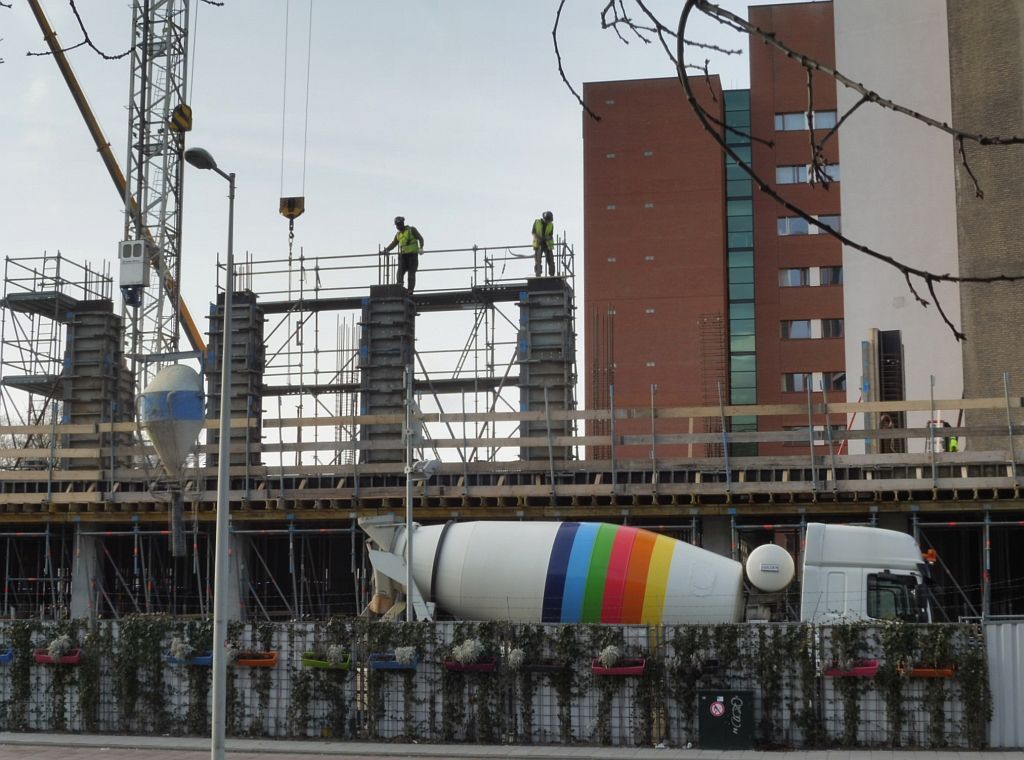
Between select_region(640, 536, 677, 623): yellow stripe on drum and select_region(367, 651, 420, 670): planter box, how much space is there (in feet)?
13.7

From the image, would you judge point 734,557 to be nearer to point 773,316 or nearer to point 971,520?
point 971,520

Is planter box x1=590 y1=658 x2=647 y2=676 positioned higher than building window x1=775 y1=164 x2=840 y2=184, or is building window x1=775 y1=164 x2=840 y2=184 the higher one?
building window x1=775 y1=164 x2=840 y2=184

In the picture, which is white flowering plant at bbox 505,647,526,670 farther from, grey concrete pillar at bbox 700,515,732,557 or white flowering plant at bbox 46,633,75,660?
grey concrete pillar at bbox 700,515,732,557

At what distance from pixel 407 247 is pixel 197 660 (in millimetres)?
22895

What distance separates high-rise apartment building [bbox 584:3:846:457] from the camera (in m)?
64.2

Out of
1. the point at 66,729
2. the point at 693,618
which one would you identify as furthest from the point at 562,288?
the point at 66,729

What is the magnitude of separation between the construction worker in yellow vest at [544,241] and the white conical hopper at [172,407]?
19263mm

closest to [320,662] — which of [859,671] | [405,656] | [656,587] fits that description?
[405,656]

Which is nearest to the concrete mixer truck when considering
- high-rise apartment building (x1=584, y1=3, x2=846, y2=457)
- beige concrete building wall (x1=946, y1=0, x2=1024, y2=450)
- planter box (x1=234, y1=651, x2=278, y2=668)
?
planter box (x1=234, y1=651, x2=278, y2=668)

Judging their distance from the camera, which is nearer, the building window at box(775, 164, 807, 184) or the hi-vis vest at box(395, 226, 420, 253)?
the hi-vis vest at box(395, 226, 420, 253)

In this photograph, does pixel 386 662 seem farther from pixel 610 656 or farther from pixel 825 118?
pixel 825 118

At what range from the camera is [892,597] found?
2092cm

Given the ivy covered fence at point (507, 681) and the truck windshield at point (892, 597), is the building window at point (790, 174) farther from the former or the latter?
the ivy covered fence at point (507, 681)

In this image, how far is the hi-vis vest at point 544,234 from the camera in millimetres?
40531
